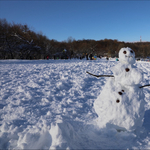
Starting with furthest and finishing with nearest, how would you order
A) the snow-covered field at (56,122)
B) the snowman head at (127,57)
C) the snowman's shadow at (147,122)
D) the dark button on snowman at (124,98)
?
the snowman's shadow at (147,122)
the snowman head at (127,57)
the dark button on snowman at (124,98)
the snow-covered field at (56,122)

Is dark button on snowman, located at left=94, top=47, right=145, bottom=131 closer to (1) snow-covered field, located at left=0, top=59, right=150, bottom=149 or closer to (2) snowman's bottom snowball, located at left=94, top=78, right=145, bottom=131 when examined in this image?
(2) snowman's bottom snowball, located at left=94, top=78, right=145, bottom=131

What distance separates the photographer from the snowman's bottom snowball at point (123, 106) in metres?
2.23

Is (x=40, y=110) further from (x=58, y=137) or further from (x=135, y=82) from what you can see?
(x=135, y=82)

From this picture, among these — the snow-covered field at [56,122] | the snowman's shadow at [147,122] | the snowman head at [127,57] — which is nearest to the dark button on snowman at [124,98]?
the snowman head at [127,57]

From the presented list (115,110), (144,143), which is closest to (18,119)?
(115,110)

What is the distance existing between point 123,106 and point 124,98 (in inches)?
5.7

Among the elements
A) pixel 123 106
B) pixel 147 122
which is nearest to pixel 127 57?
pixel 123 106

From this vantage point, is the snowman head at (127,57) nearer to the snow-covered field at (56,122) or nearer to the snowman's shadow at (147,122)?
the snow-covered field at (56,122)

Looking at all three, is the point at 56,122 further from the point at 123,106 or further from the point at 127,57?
the point at 127,57

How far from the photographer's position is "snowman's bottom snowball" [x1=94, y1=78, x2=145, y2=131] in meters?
2.23

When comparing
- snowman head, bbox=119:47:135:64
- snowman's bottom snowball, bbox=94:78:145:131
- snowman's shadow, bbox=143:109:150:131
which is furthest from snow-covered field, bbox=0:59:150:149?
snowman head, bbox=119:47:135:64

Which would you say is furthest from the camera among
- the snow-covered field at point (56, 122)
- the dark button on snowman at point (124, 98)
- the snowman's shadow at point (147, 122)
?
the snowman's shadow at point (147, 122)

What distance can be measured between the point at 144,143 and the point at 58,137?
1491 millimetres

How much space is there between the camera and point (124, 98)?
7.30 ft
